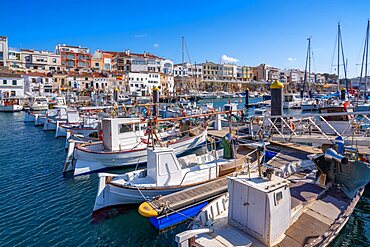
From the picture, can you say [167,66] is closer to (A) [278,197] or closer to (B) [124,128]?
(B) [124,128]

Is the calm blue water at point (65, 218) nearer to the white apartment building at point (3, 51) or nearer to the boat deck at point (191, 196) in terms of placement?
the boat deck at point (191, 196)

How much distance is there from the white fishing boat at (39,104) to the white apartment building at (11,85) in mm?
7027

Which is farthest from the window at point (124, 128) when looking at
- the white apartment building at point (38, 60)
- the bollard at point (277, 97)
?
the white apartment building at point (38, 60)

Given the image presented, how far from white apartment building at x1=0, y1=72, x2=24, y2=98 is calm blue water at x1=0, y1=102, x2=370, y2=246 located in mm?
55234

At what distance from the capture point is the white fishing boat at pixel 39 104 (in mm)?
54650

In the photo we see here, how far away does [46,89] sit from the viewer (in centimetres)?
7062

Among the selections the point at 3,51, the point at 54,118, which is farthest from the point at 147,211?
the point at 3,51

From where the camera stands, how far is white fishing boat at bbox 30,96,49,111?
54650 mm

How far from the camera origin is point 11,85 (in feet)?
203

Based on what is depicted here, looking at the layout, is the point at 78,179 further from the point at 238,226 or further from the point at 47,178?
the point at 238,226

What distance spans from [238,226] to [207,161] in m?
6.88

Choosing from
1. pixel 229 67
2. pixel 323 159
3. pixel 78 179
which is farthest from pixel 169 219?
pixel 229 67

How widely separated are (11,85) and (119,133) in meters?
60.2

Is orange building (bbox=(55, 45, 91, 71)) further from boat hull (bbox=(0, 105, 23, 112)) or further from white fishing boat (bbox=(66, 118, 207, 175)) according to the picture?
white fishing boat (bbox=(66, 118, 207, 175))
